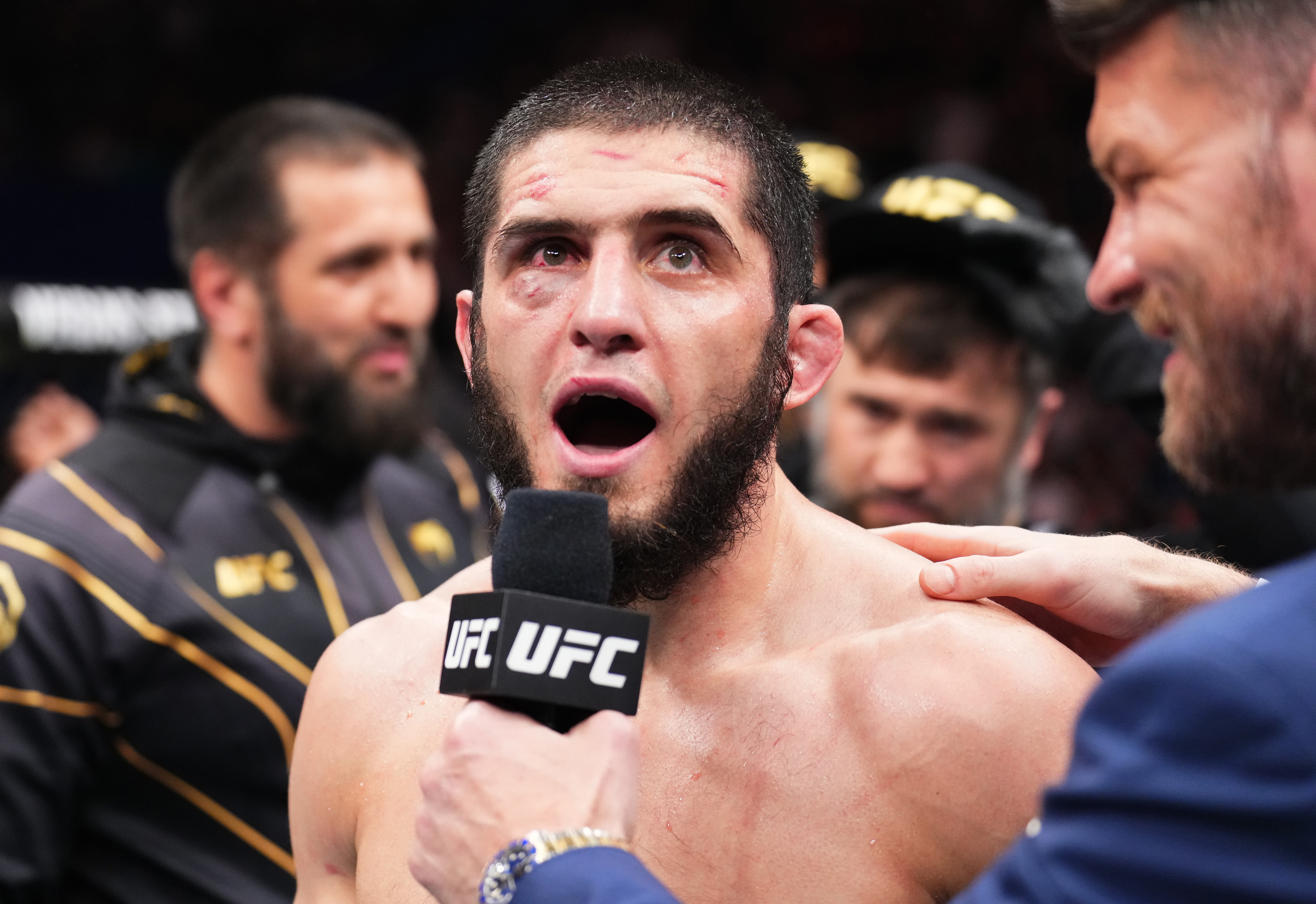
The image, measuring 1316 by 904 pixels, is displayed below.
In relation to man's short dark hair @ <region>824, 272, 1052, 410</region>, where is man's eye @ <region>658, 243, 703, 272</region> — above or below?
above

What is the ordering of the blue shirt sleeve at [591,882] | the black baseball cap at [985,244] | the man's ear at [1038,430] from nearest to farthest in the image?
the blue shirt sleeve at [591,882] → the black baseball cap at [985,244] → the man's ear at [1038,430]

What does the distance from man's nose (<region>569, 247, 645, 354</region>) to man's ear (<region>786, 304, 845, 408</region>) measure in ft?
0.88

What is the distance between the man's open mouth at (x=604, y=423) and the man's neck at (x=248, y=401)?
5.31 feet

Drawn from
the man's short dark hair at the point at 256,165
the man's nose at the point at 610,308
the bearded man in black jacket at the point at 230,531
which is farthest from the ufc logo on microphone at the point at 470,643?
the man's short dark hair at the point at 256,165

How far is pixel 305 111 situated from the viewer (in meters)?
3.36

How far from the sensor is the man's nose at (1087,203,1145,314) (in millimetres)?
1380

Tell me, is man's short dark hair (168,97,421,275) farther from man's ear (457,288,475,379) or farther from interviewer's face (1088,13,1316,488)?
interviewer's face (1088,13,1316,488)

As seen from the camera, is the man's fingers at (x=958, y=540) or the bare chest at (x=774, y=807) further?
the man's fingers at (x=958, y=540)

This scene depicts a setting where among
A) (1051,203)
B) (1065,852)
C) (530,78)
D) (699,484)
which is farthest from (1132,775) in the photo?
(530,78)

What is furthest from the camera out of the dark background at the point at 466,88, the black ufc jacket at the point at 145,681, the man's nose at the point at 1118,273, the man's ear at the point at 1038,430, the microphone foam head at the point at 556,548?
the dark background at the point at 466,88

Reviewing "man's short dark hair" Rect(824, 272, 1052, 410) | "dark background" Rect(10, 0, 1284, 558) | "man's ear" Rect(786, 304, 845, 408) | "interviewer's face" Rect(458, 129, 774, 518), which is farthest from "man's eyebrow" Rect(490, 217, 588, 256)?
"dark background" Rect(10, 0, 1284, 558)

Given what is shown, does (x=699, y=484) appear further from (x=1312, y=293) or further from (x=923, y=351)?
(x=923, y=351)

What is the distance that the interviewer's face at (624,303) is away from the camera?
1602mm

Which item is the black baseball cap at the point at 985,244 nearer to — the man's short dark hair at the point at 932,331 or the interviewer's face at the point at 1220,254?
the man's short dark hair at the point at 932,331
